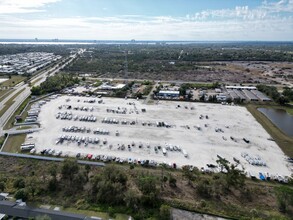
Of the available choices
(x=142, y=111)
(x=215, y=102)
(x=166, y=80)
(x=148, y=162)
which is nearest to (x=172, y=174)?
(x=148, y=162)

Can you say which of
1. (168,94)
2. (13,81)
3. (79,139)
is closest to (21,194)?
(79,139)

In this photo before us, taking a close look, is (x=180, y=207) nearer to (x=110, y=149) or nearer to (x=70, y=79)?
(x=110, y=149)

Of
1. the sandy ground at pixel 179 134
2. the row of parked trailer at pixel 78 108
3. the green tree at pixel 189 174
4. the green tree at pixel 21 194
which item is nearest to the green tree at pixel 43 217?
the green tree at pixel 21 194

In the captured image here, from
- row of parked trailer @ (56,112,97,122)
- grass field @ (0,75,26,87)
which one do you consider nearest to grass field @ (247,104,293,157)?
row of parked trailer @ (56,112,97,122)

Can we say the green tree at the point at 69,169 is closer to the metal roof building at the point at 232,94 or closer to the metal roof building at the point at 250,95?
the metal roof building at the point at 232,94

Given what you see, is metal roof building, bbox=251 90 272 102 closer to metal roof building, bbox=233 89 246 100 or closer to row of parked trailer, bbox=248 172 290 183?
metal roof building, bbox=233 89 246 100

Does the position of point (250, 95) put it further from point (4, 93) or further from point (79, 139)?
point (4, 93)

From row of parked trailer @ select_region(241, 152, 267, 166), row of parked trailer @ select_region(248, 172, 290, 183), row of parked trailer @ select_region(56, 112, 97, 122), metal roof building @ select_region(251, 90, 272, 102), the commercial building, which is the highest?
the commercial building
